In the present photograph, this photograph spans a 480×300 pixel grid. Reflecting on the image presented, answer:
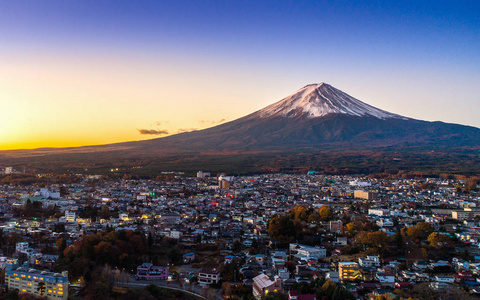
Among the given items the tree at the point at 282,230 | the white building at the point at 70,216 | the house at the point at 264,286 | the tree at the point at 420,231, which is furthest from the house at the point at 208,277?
the white building at the point at 70,216

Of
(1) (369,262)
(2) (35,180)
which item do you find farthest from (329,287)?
(2) (35,180)

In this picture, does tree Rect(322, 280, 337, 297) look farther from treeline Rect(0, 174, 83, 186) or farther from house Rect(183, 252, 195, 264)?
treeline Rect(0, 174, 83, 186)

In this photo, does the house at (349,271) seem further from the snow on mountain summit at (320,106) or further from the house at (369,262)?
the snow on mountain summit at (320,106)

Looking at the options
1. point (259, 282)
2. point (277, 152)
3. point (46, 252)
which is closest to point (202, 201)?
point (46, 252)

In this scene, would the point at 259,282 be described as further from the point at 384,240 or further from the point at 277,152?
the point at 277,152

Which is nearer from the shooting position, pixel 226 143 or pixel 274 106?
pixel 226 143

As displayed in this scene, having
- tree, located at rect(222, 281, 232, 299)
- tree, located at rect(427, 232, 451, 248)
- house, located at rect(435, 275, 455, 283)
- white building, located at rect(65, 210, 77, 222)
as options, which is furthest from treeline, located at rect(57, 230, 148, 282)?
tree, located at rect(427, 232, 451, 248)
